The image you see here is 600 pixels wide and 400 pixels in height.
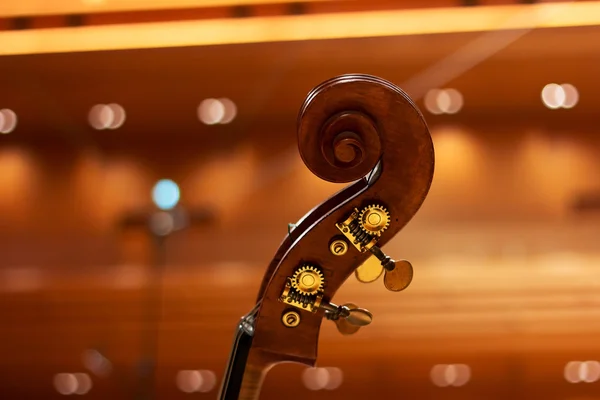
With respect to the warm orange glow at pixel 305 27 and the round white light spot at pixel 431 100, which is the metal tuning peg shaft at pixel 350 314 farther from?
the round white light spot at pixel 431 100

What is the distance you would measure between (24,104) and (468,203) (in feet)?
8.17

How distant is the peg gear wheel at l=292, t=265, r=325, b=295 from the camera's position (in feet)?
2.37

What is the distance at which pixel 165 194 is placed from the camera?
357cm

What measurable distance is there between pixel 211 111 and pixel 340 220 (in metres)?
3.11

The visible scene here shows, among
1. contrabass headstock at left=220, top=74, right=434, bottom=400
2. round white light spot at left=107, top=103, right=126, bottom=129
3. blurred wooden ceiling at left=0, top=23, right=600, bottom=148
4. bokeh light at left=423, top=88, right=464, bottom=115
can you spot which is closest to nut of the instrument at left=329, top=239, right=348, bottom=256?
contrabass headstock at left=220, top=74, right=434, bottom=400

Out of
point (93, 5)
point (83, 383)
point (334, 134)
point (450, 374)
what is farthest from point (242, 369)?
point (83, 383)

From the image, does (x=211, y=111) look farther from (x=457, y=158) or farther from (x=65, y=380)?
(x=65, y=380)

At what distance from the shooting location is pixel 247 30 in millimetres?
2955

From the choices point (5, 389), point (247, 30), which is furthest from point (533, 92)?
point (5, 389)

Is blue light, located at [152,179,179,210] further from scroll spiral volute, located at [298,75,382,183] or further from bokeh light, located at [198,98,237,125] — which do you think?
scroll spiral volute, located at [298,75,382,183]

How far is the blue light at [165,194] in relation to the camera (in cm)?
335

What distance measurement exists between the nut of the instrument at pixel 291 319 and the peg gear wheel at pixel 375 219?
12cm

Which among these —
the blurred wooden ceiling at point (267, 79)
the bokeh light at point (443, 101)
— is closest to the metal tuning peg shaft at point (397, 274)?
the blurred wooden ceiling at point (267, 79)

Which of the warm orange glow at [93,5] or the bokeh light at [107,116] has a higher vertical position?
the bokeh light at [107,116]
